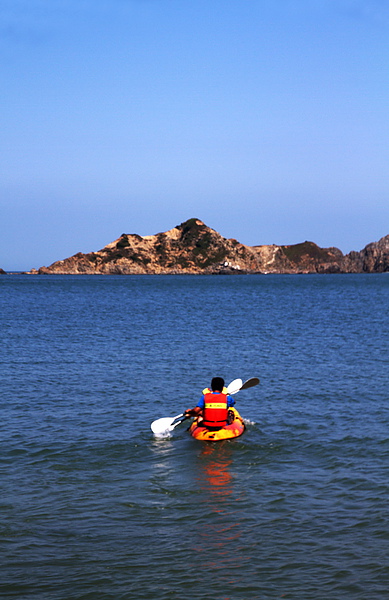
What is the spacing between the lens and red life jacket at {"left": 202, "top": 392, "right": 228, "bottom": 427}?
17.6m

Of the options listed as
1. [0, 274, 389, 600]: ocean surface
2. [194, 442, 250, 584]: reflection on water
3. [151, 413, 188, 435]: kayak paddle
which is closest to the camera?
[0, 274, 389, 600]: ocean surface

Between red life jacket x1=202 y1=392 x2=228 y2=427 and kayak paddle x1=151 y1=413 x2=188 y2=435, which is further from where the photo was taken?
kayak paddle x1=151 y1=413 x2=188 y2=435

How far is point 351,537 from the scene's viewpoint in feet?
36.6

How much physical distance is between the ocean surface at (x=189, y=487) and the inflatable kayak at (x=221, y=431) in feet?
0.61

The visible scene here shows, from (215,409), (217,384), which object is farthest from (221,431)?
(217,384)

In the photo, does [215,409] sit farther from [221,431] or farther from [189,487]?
[189,487]

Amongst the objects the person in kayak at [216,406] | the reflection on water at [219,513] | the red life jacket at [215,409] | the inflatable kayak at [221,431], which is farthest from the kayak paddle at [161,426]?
the reflection on water at [219,513]

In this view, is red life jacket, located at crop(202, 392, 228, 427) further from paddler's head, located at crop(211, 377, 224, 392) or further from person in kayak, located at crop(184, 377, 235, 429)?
paddler's head, located at crop(211, 377, 224, 392)

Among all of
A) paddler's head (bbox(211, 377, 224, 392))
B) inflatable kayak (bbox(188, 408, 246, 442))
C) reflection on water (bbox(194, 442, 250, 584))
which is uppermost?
paddler's head (bbox(211, 377, 224, 392))

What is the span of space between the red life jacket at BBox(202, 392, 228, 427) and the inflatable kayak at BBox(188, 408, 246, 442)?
163 mm

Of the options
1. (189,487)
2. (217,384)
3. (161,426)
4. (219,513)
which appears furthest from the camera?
(161,426)

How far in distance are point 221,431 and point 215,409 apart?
61 cm

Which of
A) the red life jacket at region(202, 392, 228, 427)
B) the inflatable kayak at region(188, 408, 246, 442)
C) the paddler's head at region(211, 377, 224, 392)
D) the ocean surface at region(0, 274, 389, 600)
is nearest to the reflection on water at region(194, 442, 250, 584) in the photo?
the ocean surface at region(0, 274, 389, 600)

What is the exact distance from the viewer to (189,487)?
14.0m
